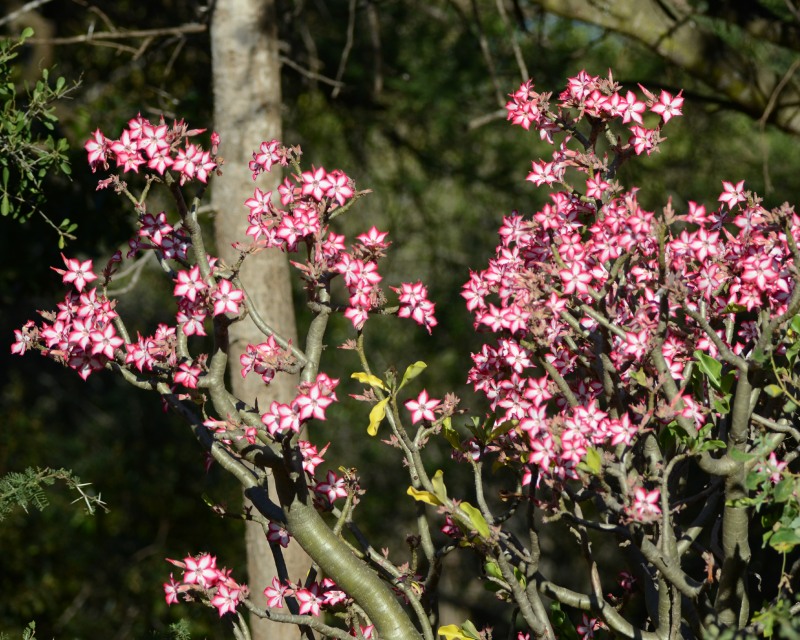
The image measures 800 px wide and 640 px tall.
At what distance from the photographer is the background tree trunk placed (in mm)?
3330

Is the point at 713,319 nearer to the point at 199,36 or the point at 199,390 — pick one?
the point at 199,390

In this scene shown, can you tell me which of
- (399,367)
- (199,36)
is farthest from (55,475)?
(399,367)

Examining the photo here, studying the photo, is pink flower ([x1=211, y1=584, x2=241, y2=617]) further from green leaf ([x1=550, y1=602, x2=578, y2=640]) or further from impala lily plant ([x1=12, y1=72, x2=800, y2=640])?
green leaf ([x1=550, y1=602, x2=578, y2=640])

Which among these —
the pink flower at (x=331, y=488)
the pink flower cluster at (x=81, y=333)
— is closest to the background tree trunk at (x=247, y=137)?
the pink flower at (x=331, y=488)

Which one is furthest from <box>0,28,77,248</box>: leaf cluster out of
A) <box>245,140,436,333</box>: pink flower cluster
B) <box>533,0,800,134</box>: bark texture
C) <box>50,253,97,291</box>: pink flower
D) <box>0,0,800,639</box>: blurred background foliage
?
<box>0,0,800,639</box>: blurred background foliage

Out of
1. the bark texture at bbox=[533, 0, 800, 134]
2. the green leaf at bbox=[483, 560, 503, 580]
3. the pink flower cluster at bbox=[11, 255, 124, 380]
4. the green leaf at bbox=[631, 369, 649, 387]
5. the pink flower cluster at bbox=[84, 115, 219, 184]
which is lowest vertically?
the green leaf at bbox=[483, 560, 503, 580]

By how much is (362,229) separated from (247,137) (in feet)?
14.3

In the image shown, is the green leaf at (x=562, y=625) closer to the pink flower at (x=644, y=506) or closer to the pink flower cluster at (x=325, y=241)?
the pink flower at (x=644, y=506)

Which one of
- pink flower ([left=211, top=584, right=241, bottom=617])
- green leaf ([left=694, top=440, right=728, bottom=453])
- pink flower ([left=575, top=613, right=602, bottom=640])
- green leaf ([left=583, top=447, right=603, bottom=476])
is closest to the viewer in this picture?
green leaf ([left=583, top=447, right=603, bottom=476])

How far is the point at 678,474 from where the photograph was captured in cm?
222

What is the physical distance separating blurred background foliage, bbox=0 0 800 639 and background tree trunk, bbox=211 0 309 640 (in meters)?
2.63

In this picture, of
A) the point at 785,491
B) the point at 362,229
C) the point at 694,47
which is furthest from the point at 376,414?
the point at 362,229

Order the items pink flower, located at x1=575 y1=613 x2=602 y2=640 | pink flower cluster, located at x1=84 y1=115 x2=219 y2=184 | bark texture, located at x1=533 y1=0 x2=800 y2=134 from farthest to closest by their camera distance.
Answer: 1. bark texture, located at x1=533 y1=0 x2=800 y2=134
2. pink flower, located at x1=575 y1=613 x2=602 y2=640
3. pink flower cluster, located at x1=84 y1=115 x2=219 y2=184

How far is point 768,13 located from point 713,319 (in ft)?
10.5
